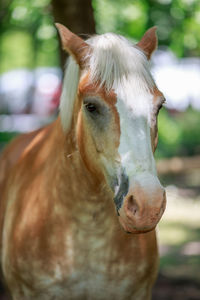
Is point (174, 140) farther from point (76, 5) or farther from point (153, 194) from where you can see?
point (153, 194)

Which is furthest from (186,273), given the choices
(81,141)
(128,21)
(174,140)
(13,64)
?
(13,64)

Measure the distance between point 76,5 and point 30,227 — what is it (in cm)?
274

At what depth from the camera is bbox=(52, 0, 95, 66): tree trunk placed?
5.08 m

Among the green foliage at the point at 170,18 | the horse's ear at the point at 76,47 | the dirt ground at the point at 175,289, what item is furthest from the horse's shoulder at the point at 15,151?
the green foliage at the point at 170,18

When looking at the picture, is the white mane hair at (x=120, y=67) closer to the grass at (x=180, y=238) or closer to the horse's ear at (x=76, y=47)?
the horse's ear at (x=76, y=47)

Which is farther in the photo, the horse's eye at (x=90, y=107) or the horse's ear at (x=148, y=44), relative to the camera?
the horse's ear at (x=148, y=44)

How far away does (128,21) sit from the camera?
668 centimetres

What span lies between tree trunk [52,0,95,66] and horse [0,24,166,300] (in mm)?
1946

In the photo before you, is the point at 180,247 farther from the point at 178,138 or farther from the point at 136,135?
the point at 178,138

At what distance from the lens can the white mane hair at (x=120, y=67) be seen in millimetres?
2441

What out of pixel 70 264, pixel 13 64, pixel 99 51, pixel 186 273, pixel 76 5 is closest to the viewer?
pixel 99 51

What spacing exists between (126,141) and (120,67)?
0.39 m

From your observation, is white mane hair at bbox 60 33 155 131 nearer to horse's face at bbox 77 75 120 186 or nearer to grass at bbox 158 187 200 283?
horse's face at bbox 77 75 120 186

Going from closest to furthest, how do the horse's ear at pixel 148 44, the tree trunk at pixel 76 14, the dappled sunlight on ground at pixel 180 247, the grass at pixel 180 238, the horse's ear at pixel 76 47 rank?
the horse's ear at pixel 76 47
the horse's ear at pixel 148 44
the tree trunk at pixel 76 14
the dappled sunlight on ground at pixel 180 247
the grass at pixel 180 238
